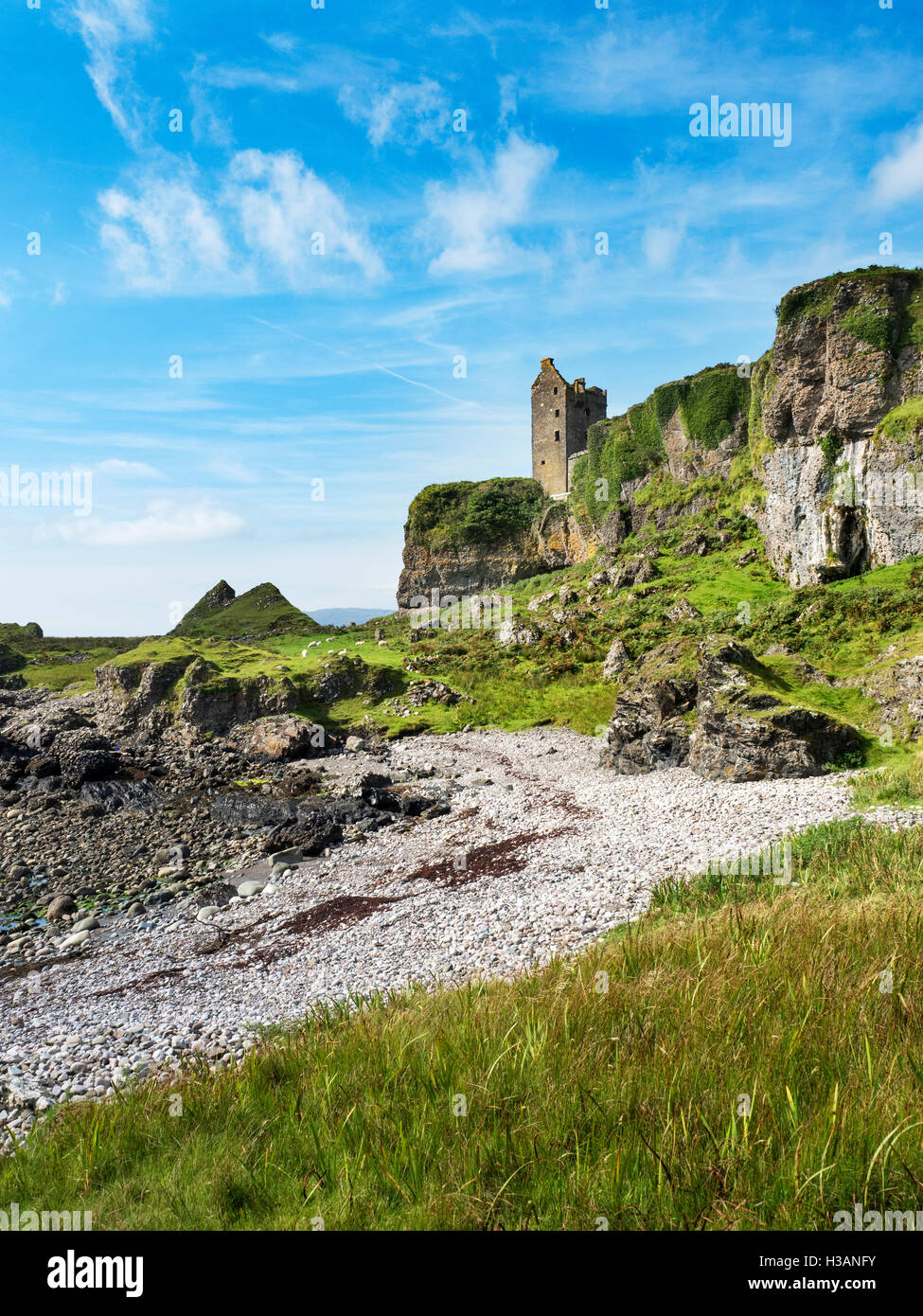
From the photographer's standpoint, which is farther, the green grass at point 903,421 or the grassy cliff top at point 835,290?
the grassy cliff top at point 835,290

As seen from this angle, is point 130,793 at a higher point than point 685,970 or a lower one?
lower

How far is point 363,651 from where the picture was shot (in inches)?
1740

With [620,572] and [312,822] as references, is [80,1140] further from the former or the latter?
[620,572]

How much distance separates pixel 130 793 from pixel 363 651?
20.9m

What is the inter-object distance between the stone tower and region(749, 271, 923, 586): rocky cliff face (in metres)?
30.3

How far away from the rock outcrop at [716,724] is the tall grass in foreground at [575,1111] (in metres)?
10.9

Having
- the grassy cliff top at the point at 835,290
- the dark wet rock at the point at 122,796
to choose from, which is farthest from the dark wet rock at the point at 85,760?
the grassy cliff top at the point at 835,290

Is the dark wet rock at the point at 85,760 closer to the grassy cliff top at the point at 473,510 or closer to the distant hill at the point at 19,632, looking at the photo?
the grassy cliff top at the point at 473,510

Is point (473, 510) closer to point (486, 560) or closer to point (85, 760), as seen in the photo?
point (486, 560)

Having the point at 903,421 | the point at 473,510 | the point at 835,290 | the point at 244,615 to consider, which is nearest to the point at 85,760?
the point at 903,421

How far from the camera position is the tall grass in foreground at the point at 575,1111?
3266mm

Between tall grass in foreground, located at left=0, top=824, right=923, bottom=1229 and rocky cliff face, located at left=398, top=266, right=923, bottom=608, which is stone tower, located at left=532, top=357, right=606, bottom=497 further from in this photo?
tall grass in foreground, located at left=0, top=824, right=923, bottom=1229
